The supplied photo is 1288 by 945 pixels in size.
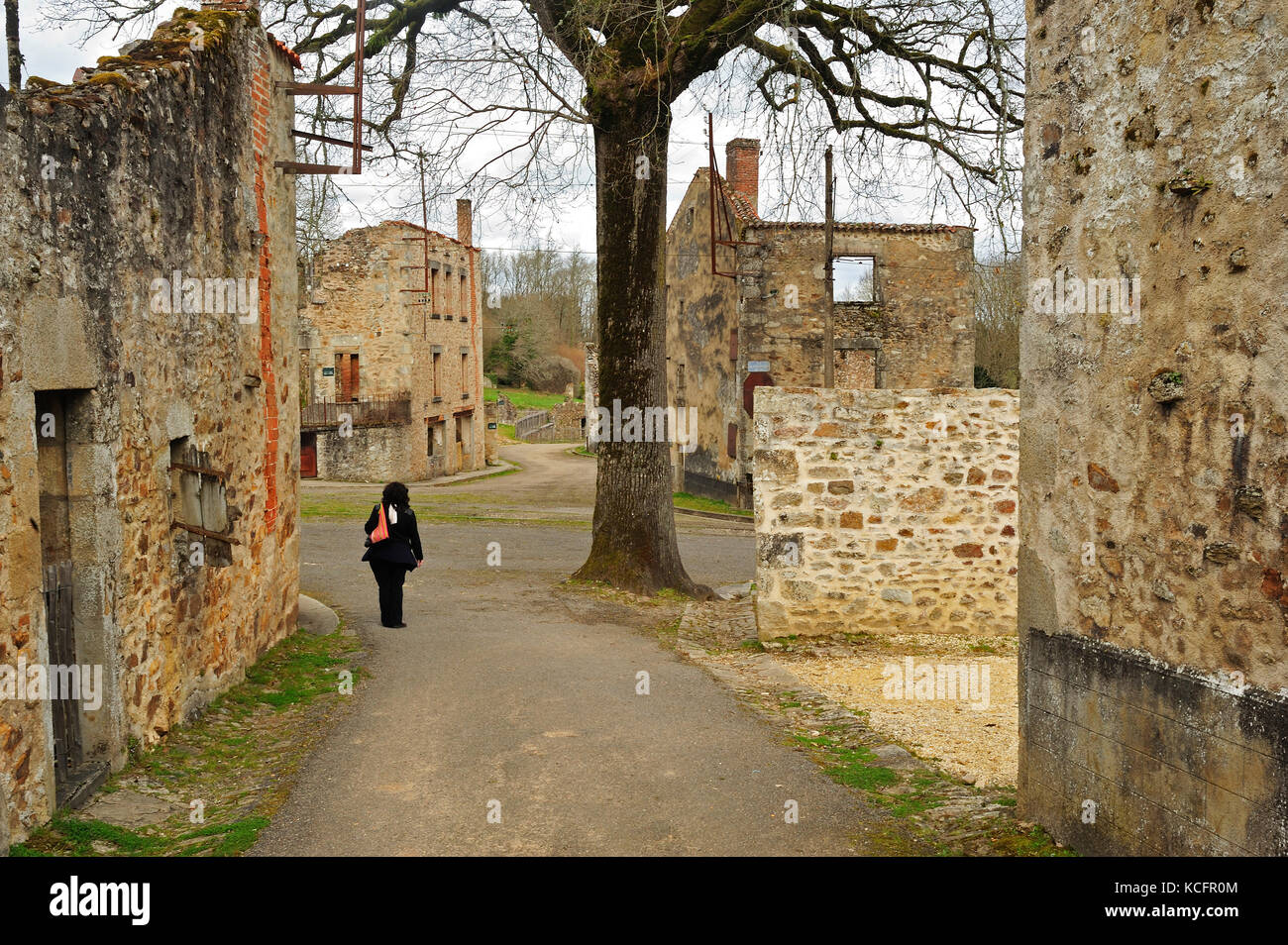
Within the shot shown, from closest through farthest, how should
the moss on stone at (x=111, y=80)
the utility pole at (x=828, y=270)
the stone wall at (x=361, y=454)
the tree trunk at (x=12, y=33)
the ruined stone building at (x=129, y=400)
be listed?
1. the ruined stone building at (x=129, y=400)
2. the moss on stone at (x=111, y=80)
3. the tree trunk at (x=12, y=33)
4. the utility pole at (x=828, y=270)
5. the stone wall at (x=361, y=454)

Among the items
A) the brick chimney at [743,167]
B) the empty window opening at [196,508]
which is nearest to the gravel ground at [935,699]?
the empty window opening at [196,508]

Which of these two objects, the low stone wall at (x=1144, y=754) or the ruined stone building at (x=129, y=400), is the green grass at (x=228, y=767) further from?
the low stone wall at (x=1144, y=754)

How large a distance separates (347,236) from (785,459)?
92.0ft

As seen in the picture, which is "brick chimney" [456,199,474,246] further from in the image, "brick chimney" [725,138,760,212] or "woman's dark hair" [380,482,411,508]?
"woman's dark hair" [380,482,411,508]

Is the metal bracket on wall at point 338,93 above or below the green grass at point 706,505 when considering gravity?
above

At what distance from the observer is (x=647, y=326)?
12789 mm

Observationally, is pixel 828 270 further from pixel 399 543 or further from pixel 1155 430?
pixel 1155 430

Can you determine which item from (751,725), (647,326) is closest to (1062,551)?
(751,725)

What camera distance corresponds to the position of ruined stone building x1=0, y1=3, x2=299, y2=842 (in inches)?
187

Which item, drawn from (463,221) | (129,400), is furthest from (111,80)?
(463,221)

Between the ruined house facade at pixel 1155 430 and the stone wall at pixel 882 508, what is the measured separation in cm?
487

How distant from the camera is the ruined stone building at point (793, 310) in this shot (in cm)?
2595

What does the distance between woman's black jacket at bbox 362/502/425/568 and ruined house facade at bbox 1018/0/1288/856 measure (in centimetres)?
661

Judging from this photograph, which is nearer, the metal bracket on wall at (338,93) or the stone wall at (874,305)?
the metal bracket on wall at (338,93)
